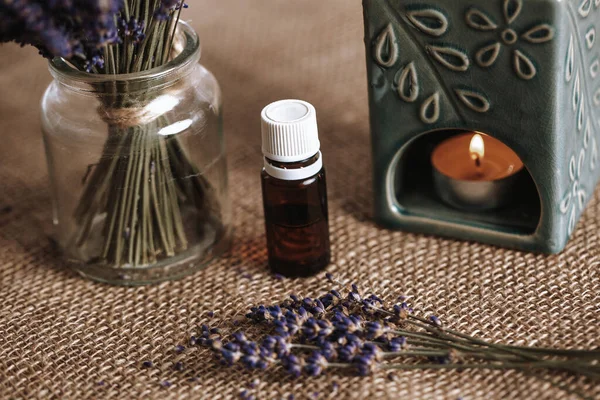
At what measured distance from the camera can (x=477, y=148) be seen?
876 millimetres

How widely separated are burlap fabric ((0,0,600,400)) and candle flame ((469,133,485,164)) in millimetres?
99

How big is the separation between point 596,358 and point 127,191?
45cm

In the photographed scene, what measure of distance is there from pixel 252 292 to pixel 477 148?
285mm

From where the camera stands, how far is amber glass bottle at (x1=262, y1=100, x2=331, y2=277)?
747 millimetres

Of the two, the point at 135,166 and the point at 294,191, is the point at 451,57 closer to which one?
the point at 294,191

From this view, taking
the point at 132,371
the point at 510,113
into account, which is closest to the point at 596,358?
the point at 510,113

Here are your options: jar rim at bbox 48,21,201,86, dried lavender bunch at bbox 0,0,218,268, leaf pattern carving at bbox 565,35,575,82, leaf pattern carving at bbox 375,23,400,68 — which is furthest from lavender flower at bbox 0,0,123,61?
leaf pattern carving at bbox 565,35,575,82

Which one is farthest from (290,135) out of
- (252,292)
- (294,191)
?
(252,292)

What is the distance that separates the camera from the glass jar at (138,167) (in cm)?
77

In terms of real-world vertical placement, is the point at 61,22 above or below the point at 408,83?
above

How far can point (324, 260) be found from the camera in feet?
2.75

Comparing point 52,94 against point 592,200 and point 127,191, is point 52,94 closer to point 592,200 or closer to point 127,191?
point 127,191

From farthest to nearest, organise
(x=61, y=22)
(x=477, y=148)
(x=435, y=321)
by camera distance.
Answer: (x=477, y=148) → (x=435, y=321) → (x=61, y=22)

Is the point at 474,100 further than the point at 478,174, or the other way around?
the point at 478,174
